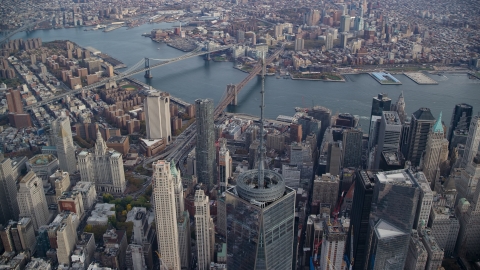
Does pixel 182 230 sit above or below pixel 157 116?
below

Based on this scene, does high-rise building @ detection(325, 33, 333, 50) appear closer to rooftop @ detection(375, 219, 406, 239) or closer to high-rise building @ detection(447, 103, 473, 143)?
high-rise building @ detection(447, 103, 473, 143)

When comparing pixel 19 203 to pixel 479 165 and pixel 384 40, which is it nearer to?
pixel 479 165

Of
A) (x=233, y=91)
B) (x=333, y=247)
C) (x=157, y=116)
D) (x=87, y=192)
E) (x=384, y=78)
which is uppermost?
(x=157, y=116)

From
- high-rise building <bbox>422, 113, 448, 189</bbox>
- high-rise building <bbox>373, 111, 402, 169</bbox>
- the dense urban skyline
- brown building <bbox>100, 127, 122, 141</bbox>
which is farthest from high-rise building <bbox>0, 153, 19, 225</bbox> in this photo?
high-rise building <bbox>422, 113, 448, 189</bbox>

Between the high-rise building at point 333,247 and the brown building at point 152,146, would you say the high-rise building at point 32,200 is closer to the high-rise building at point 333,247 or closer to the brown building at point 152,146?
the brown building at point 152,146

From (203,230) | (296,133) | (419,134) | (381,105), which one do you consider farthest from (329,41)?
(203,230)

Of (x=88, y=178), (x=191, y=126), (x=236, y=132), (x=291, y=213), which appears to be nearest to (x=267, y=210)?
(x=291, y=213)

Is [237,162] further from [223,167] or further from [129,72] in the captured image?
[129,72]
